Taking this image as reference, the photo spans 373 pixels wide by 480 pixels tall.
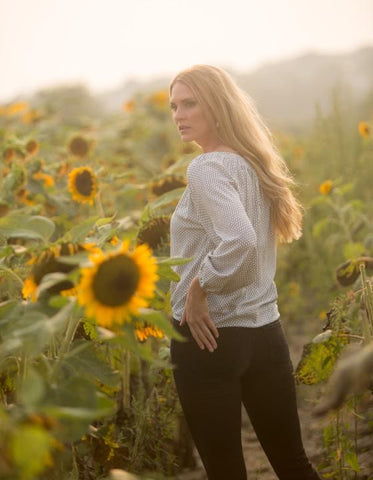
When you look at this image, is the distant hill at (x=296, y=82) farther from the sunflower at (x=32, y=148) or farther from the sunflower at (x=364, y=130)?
the sunflower at (x=32, y=148)

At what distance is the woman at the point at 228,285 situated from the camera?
59.5 inches

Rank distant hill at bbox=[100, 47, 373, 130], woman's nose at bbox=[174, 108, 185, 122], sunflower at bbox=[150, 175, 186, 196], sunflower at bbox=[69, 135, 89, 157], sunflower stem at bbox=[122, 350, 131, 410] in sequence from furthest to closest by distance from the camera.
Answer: distant hill at bbox=[100, 47, 373, 130] < sunflower at bbox=[69, 135, 89, 157] < sunflower at bbox=[150, 175, 186, 196] < sunflower stem at bbox=[122, 350, 131, 410] < woman's nose at bbox=[174, 108, 185, 122]

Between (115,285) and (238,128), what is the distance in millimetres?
780

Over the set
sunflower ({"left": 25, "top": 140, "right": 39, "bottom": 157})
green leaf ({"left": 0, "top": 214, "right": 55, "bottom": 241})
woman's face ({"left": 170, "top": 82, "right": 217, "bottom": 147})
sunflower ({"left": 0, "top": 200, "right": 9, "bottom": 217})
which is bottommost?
sunflower ({"left": 0, "top": 200, "right": 9, "bottom": 217})

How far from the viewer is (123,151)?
521cm

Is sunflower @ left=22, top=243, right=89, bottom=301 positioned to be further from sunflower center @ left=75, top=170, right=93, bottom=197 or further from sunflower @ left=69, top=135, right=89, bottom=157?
sunflower @ left=69, top=135, right=89, bottom=157

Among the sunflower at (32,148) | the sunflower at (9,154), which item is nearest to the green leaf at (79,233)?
the sunflower at (9,154)

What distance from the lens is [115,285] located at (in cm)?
112

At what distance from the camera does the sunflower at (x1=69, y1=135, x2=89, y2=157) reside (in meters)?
3.88

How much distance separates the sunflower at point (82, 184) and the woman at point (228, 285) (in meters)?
1.07

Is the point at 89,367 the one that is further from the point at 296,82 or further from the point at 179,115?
the point at 296,82

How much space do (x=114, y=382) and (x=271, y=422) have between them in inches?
22.3

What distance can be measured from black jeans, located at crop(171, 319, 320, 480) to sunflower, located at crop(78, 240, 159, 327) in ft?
1.60

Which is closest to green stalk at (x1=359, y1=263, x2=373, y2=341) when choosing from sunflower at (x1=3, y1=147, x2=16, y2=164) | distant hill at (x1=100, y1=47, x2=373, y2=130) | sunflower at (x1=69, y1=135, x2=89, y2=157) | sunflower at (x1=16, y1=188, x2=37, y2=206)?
sunflower at (x1=16, y1=188, x2=37, y2=206)
